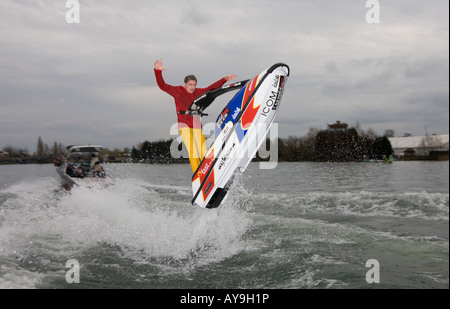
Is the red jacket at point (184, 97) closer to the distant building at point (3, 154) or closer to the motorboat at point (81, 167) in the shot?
the distant building at point (3, 154)

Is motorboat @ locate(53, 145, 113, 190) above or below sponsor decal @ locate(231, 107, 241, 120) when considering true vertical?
below

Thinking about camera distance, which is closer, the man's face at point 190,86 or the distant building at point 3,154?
the man's face at point 190,86

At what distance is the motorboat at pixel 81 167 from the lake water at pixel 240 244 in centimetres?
288

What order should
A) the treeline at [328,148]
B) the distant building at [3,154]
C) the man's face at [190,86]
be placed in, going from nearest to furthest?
the man's face at [190,86] < the distant building at [3,154] < the treeline at [328,148]

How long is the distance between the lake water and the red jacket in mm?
1557

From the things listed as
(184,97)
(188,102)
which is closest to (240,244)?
(188,102)

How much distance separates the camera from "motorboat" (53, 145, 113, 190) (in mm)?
16016

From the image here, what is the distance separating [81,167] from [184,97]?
41.4 ft

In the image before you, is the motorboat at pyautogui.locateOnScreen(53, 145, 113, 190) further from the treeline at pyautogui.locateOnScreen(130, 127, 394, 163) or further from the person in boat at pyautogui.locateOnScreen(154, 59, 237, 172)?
the person in boat at pyautogui.locateOnScreen(154, 59, 237, 172)

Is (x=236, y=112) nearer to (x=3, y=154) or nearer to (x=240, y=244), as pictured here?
(x=240, y=244)

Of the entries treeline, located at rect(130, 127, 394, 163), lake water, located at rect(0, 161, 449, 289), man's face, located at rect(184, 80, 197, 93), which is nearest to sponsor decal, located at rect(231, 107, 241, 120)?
man's face, located at rect(184, 80, 197, 93)

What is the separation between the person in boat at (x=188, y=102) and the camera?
22.7 feet

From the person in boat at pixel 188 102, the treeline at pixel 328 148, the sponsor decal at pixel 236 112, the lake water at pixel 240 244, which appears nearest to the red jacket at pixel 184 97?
the person in boat at pixel 188 102
